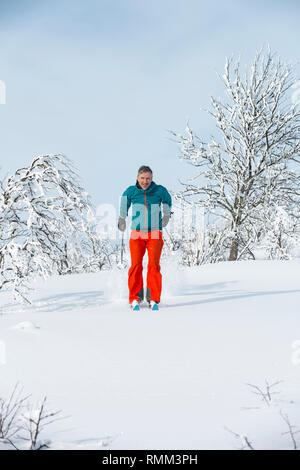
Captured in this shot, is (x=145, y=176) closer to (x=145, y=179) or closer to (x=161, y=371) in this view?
(x=145, y=179)

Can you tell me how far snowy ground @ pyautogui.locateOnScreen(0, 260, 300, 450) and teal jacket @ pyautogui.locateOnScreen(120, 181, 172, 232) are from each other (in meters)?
1.02

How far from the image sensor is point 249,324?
4074mm

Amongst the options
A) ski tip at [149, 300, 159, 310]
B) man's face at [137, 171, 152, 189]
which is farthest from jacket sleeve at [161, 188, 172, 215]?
ski tip at [149, 300, 159, 310]

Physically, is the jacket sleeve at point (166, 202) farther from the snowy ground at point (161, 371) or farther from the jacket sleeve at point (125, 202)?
the snowy ground at point (161, 371)

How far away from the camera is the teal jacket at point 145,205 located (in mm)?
5484

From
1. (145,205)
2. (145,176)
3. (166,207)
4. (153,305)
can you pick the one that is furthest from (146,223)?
(153,305)

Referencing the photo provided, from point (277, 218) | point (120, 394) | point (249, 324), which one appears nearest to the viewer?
point (120, 394)

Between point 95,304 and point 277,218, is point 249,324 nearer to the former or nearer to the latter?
point 95,304

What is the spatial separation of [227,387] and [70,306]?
350cm

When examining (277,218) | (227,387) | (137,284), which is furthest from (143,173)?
(277,218)

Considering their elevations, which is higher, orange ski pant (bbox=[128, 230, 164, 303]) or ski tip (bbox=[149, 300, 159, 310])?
orange ski pant (bbox=[128, 230, 164, 303])

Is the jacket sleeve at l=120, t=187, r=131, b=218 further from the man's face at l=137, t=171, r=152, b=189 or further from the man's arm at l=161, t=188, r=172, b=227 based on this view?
the man's arm at l=161, t=188, r=172, b=227

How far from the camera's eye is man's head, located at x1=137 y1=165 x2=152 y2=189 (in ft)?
17.8

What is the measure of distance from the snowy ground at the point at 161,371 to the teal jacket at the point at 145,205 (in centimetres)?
102
